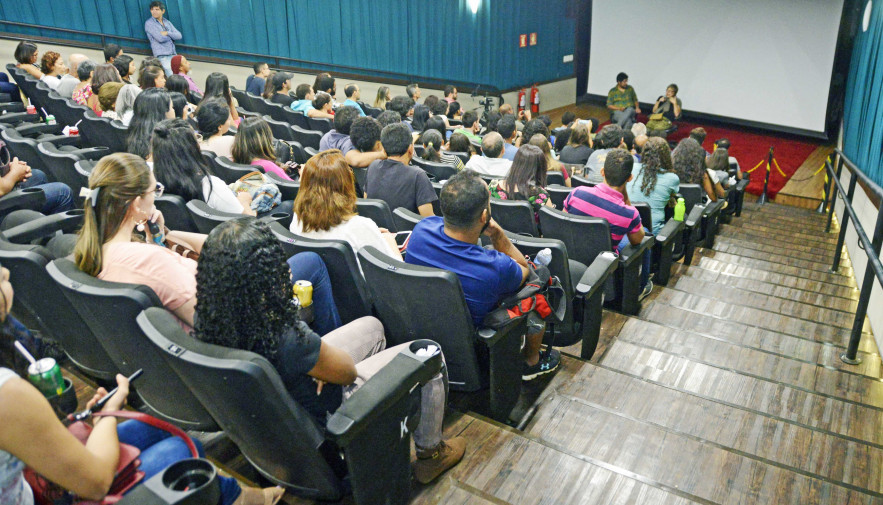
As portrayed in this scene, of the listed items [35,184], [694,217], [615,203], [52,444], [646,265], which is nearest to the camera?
[52,444]

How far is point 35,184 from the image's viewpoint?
346 cm

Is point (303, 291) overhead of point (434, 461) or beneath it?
overhead

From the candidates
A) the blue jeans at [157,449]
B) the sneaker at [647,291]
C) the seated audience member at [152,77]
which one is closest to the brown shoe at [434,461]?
the blue jeans at [157,449]

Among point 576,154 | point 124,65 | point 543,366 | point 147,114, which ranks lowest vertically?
point 543,366

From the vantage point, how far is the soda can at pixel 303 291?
200 centimetres

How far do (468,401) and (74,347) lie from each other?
1.43 metres

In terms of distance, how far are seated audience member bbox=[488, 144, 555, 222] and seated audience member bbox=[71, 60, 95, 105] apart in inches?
154

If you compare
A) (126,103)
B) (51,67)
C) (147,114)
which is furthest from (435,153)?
(51,67)

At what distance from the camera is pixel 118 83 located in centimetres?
486

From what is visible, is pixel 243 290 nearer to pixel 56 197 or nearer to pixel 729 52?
pixel 56 197

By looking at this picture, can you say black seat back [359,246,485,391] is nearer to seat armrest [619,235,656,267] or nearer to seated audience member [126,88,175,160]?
seat armrest [619,235,656,267]

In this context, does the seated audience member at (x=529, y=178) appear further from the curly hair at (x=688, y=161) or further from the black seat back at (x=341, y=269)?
the curly hair at (x=688, y=161)

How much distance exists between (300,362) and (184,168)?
5.46 feet

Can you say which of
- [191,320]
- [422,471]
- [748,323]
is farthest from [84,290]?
[748,323]
